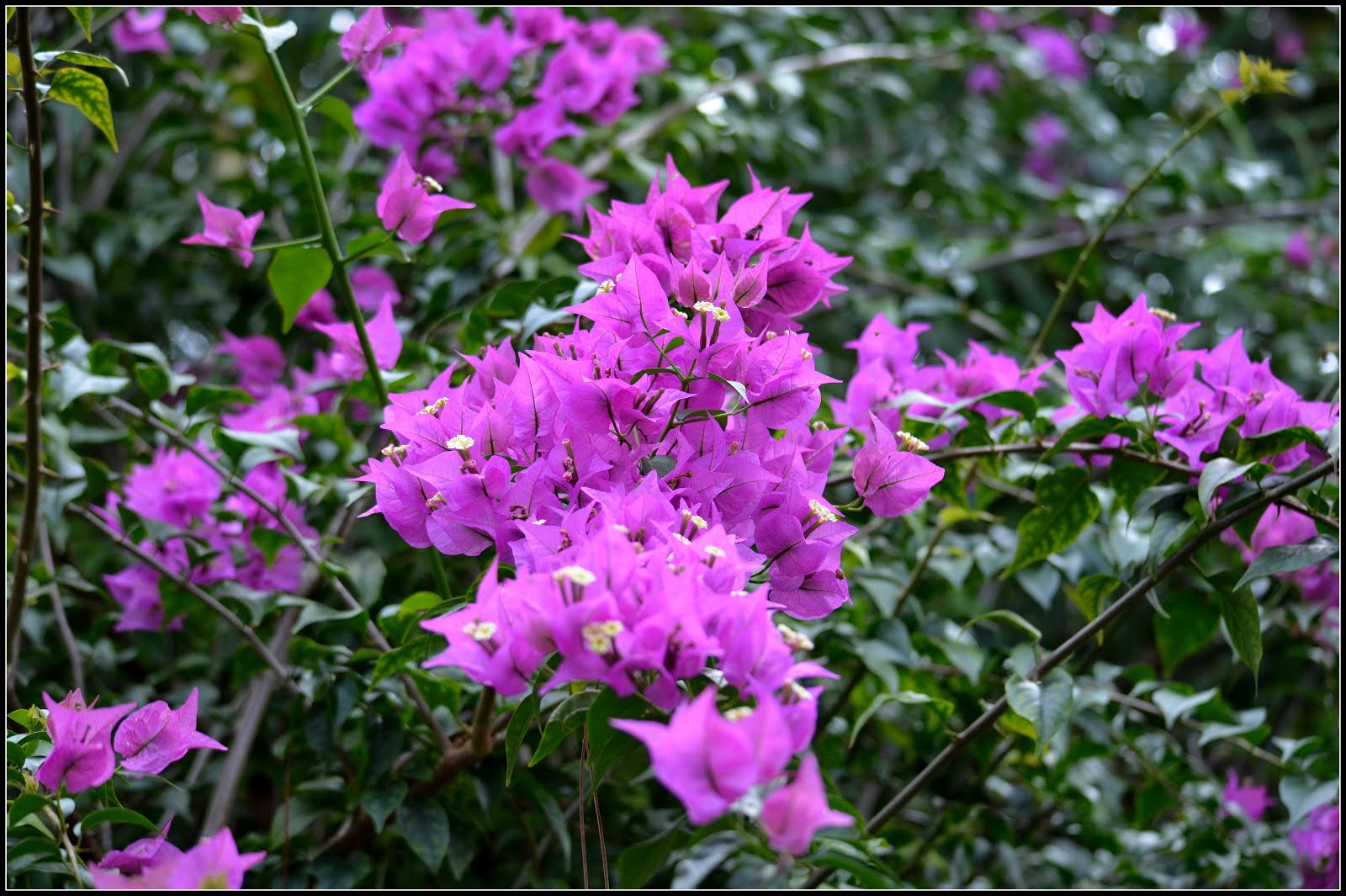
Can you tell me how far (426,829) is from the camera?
83cm

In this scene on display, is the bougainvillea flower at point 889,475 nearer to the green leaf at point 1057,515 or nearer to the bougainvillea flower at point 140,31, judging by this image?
the green leaf at point 1057,515

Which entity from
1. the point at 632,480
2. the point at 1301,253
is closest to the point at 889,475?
the point at 632,480

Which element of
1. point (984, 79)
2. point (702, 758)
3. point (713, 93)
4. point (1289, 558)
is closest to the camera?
point (702, 758)

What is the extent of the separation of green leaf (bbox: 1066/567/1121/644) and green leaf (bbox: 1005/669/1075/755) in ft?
0.20

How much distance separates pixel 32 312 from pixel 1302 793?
1.04m

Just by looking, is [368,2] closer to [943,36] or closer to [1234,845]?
[943,36]

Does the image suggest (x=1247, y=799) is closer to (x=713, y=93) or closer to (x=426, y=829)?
(x=426, y=829)

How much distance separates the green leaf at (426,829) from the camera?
0.81 meters

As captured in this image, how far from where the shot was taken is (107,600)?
1.10 metres

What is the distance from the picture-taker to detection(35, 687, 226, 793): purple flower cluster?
568 mm

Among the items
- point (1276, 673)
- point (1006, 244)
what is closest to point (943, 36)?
point (1006, 244)

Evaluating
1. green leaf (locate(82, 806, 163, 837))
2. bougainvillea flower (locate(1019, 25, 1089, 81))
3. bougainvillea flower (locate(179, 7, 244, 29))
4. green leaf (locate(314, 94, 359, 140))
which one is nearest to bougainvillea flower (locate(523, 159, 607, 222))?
green leaf (locate(314, 94, 359, 140))

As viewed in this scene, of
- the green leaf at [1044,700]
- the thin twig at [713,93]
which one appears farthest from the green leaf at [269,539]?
the green leaf at [1044,700]

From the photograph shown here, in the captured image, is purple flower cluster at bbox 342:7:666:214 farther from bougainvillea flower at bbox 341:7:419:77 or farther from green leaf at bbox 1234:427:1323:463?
green leaf at bbox 1234:427:1323:463
